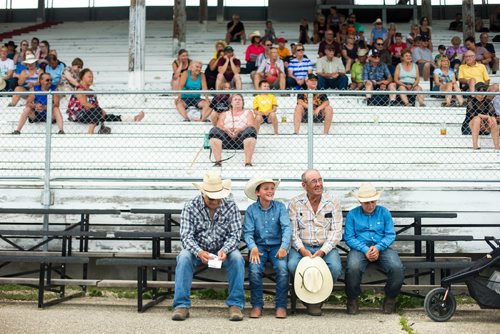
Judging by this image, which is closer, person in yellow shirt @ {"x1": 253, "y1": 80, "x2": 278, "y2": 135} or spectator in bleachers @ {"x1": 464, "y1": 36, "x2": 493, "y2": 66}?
person in yellow shirt @ {"x1": 253, "y1": 80, "x2": 278, "y2": 135}

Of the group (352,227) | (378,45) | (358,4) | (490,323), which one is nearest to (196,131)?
(352,227)

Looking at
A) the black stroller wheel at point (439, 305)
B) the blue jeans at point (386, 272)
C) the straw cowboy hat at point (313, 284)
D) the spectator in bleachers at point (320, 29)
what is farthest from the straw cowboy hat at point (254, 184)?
the spectator in bleachers at point (320, 29)

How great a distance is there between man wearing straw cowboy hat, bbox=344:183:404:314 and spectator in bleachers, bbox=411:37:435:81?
8.55 meters

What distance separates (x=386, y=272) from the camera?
313 inches

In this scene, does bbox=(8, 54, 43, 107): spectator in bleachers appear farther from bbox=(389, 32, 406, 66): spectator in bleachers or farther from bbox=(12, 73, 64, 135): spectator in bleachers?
bbox=(389, 32, 406, 66): spectator in bleachers

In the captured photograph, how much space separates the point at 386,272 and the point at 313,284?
81cm

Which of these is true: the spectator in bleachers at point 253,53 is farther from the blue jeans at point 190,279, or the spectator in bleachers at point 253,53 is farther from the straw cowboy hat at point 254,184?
the blue jeans at point 190,279

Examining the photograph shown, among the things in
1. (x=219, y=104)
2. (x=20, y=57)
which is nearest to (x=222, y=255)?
(x=219, y=104)

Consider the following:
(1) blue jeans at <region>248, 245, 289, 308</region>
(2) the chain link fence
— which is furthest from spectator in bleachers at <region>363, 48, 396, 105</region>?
(1) blue jeans at <region>248, 245, 289, 308</region>

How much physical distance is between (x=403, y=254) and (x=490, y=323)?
1.81 m

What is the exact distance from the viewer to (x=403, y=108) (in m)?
11.0

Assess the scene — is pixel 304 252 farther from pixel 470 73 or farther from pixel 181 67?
pixel 470 73

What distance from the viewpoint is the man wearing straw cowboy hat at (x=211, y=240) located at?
7.62 meters

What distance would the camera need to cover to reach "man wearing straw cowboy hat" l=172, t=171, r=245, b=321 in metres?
7.62
